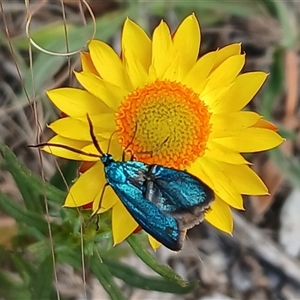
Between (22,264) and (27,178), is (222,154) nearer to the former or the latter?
(27,178)

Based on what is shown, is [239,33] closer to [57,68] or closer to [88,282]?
[57,68]

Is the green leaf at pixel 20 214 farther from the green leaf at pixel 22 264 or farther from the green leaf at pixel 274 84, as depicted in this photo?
the green leaf at pixel 274 84

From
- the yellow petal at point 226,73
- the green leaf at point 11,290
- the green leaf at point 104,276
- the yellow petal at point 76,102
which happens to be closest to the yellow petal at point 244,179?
the yellow petal at point 226,73

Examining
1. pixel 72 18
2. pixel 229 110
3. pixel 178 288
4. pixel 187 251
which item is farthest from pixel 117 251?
pixel 72 18

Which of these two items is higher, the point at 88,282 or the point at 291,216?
the point at 291,216

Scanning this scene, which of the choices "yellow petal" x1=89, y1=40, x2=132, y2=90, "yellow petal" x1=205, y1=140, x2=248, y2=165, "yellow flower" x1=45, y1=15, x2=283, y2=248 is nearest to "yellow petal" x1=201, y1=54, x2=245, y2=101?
"yellow flower" x1=45, y1=15, x2=283, y2=248

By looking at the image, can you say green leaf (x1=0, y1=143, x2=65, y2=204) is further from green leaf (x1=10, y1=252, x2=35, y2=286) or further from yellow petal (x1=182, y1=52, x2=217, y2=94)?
yellow petal (x1=182, y1=52, x2=217, y2=94)
